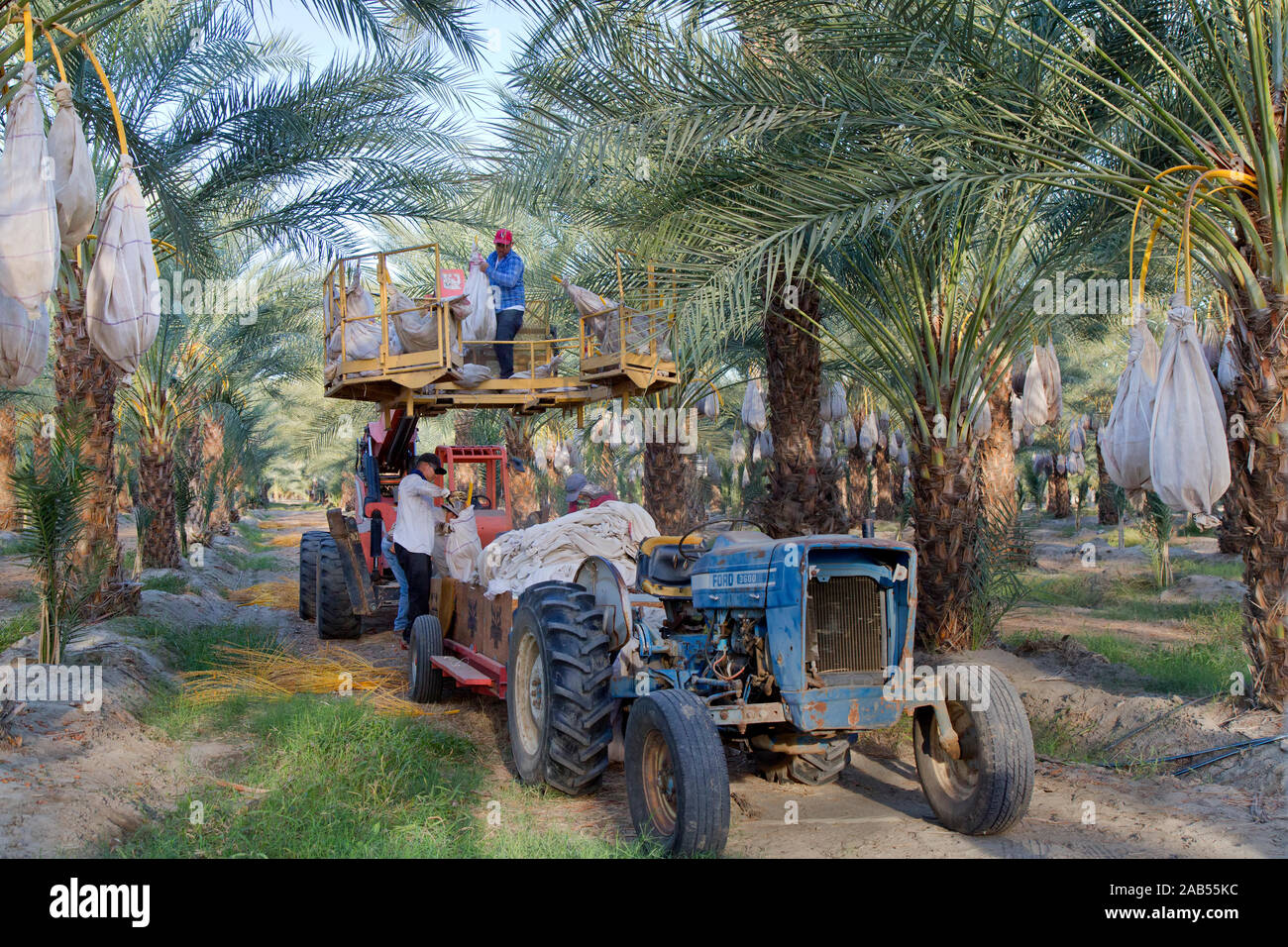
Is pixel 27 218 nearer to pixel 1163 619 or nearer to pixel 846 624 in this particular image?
pixel 846 624

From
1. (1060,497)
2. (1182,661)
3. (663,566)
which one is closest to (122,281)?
(663,566)

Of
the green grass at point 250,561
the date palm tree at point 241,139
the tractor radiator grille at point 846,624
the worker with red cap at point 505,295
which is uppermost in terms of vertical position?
the date palm tree at point 241,139

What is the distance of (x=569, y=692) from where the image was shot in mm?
5809

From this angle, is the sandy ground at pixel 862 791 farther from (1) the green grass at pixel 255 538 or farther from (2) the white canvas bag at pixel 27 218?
(1) the green grass at pixel 255 538

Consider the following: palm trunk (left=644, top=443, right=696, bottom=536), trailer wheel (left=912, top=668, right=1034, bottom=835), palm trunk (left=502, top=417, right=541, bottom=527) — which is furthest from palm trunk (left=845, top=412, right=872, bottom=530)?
trailer wheel (left=912, top=668, right=1034, bottom=835)

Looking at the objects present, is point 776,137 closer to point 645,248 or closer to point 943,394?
point 645,248

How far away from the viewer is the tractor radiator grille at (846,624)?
5445 mm

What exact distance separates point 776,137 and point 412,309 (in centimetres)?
319

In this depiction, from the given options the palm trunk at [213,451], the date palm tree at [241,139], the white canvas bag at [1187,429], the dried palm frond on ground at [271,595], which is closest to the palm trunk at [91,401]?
the date palm tree at [241,139]

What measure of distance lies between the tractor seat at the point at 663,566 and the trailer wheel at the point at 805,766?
3.96ft

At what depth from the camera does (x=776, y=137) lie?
7.85 metres

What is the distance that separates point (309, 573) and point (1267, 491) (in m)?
10.6

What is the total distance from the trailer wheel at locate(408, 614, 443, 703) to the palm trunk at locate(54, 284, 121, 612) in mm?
3706
